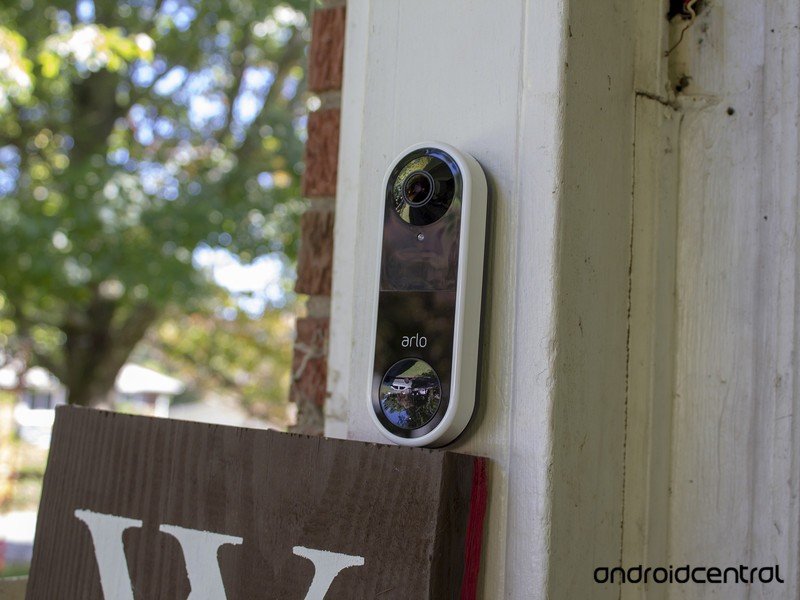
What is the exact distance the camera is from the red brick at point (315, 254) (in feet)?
3.31

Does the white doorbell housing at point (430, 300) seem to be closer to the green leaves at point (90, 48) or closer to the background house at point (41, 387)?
the green leaves at point (90, 48)

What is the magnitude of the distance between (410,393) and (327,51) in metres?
0.54

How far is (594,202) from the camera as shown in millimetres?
738

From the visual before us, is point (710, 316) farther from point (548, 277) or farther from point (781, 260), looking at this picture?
point (548, 277)

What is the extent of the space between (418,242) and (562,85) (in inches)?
7.3

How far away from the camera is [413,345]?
719mm

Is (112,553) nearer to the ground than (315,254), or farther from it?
nearer to the ground

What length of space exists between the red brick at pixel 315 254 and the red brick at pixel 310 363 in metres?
0.04

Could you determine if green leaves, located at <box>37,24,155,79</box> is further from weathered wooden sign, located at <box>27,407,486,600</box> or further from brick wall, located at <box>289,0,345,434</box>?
weathered wooden sign, located at <box>27,407,486,600</box>

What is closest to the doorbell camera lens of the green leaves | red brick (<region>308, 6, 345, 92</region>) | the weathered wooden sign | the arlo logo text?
the arlo logo text

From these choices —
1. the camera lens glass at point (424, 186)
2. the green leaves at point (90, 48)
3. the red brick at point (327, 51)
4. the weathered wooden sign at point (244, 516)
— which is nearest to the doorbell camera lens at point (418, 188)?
the camera lens glass at point (424, 186)

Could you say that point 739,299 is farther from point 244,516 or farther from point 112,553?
point 112,553

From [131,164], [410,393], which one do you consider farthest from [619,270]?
[131,164]

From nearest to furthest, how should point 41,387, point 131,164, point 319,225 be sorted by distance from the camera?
1. point 319,225
2. point 131,164
3. point 41,387
